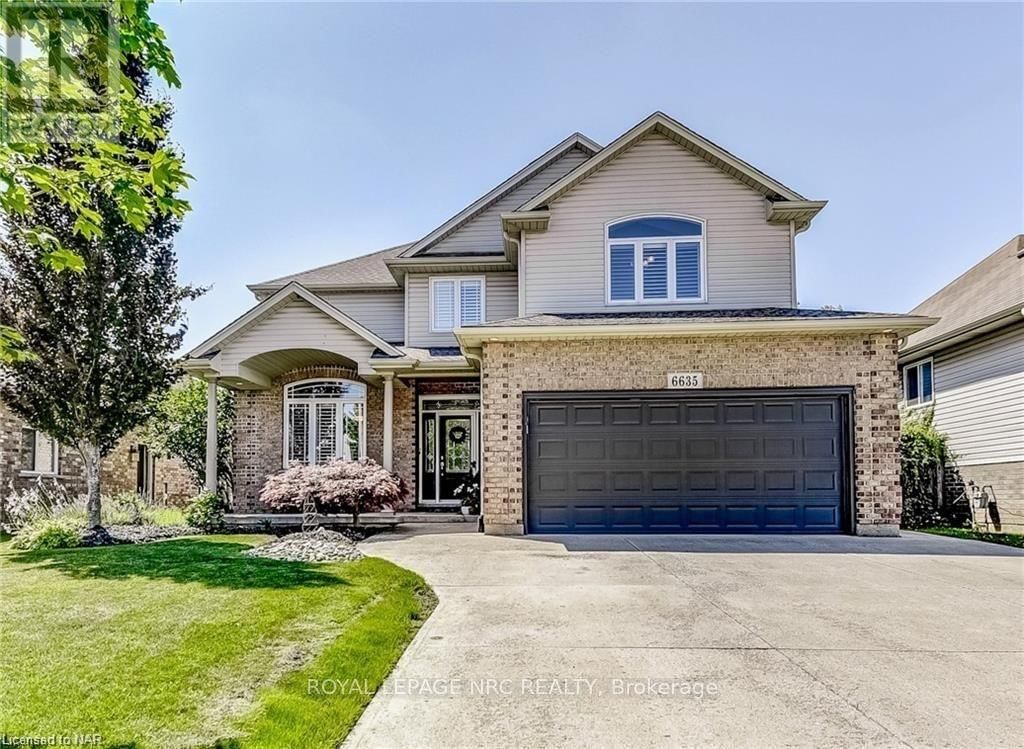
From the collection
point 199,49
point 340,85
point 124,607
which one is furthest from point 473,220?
point 124,607

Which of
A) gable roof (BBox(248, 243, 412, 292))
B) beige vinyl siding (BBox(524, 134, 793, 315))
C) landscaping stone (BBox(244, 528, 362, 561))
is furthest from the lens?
gable roof (BBox(248, 243, 412, 292))

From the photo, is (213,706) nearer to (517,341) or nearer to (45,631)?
(45,631)

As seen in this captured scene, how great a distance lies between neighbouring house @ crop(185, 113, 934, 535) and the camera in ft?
37.3

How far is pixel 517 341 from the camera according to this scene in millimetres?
11688

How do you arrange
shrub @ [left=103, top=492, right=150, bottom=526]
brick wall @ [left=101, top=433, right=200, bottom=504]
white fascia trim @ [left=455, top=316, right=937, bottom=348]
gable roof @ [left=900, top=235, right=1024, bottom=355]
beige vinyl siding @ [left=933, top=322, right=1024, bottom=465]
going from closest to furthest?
white fascia trim @ [left=455, top=316, right=937, bottom=348]
shrub @ [left=103, top=492, right=150, bottom=526]
beige vinyl siding @ [left=933, top=322, right=1024, bottom=465]
gable roof @ [left=900, top=235, right=1024, bottom=355]
brick wall @ [left=101, top=433, right=200, bottom=504]

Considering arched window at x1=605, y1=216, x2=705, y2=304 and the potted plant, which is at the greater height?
arched window at x1=605, y1=216, x2=705, y2=304

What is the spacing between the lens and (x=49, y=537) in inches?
424

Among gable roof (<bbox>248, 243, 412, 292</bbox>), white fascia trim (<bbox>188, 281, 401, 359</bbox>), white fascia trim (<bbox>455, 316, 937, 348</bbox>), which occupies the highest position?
gable roof (<bbox>248, 243, 412, 292</bbox>)

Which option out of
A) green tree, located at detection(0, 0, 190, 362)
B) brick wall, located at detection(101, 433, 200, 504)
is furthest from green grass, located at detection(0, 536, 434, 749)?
brick wall, located at detection(101, 433, 200, 504)

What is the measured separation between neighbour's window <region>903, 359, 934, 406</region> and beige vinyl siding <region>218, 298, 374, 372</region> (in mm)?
13822

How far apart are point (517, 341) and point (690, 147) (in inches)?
212

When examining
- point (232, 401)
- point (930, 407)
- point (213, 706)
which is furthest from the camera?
point (930, 407)

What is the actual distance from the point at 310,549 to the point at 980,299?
624 inches

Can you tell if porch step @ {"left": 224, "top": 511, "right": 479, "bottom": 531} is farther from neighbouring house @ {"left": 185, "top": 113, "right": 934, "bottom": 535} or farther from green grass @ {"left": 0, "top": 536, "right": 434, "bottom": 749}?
green grass @ {"left": 0, "top": 536, "right": 434, "bottom": 749}
